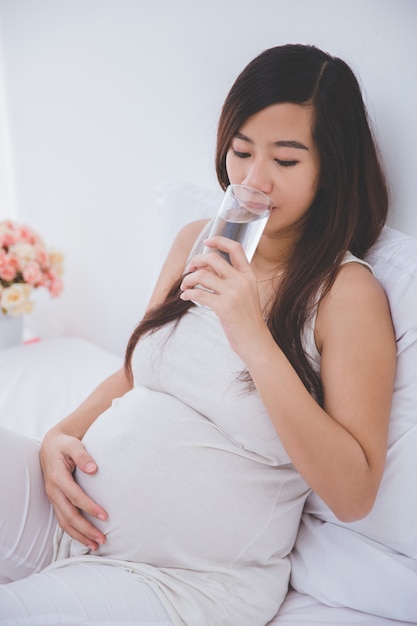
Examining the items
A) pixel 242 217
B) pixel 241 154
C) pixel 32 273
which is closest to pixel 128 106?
pixel 32 273

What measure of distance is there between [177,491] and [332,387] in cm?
35

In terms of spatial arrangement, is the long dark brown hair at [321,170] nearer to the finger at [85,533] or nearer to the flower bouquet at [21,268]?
the finger at [85,533]

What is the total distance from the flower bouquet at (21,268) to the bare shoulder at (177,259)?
0.92 m

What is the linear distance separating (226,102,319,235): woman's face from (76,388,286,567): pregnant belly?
0.46m

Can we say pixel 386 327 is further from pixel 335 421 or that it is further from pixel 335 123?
pixel 335 123

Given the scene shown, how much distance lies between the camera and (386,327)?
1.15m

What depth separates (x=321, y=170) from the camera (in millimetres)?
1213

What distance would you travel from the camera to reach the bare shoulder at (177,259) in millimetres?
1507

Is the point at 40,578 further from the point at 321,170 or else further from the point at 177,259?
the point at 321,170

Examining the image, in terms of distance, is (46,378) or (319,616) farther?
(46,378)

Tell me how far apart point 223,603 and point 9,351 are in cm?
142

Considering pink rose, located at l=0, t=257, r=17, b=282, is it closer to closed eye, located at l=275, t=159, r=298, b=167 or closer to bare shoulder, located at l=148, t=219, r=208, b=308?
bare shoulder, located at l=148, t=219, r=208, b=308

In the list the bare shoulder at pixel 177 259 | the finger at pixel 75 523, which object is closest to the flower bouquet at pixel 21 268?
the bare shoulder at pixel 177 259

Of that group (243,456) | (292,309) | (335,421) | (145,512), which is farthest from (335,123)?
(145,512)
